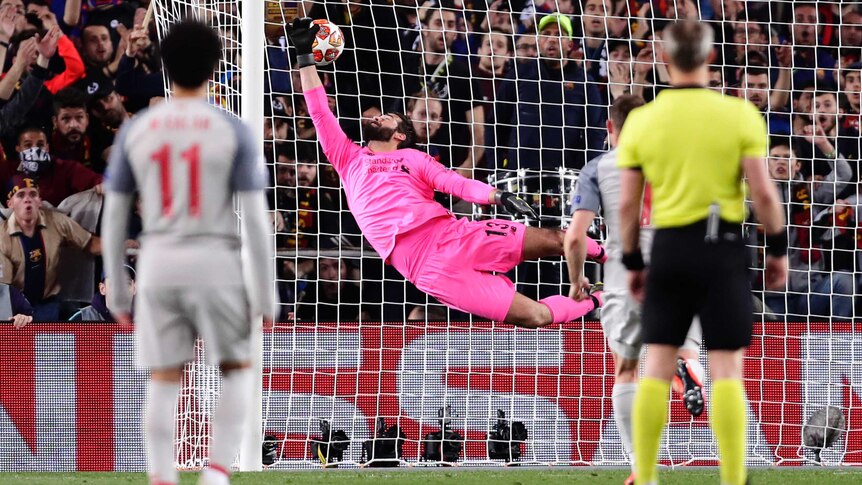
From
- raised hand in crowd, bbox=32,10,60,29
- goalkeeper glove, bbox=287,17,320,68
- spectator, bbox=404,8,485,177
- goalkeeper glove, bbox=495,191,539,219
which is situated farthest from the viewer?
raised hand in crowd, bbox=32,10,60,29

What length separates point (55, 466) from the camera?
8250 mm

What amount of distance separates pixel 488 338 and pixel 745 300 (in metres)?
4.79

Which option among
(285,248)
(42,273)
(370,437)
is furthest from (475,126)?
(42,273)

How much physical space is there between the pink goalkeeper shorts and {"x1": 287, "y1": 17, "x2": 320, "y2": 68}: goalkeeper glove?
1224 mm

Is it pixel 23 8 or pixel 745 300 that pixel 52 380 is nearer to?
pixel 23 8

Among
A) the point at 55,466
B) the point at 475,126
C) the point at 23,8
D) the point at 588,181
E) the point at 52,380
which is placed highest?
the point at 23,8

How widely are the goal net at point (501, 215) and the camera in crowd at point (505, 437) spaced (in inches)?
1.8

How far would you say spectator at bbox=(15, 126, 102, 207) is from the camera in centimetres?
922

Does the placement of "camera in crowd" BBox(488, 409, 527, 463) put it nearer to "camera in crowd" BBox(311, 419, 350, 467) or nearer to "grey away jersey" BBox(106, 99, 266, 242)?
"camera in crowd" BBox(311, 419, 350, 467)

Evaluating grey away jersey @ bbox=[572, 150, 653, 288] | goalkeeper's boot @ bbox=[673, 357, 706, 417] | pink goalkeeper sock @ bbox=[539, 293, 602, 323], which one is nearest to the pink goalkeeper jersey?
pink goalkeeper sock @ bbox=[539, 293, 602, 323]

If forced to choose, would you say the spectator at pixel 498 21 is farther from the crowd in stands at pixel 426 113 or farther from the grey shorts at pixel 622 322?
the grey shorts at pixel 622 322

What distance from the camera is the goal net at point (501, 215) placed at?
842 cm

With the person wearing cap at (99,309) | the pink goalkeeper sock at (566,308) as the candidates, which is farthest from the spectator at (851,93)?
the person wearing cap at (99,309)

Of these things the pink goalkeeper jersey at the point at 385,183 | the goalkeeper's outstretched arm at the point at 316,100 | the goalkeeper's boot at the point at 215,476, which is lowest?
the goalkeeper's boot at the point at 215,476
